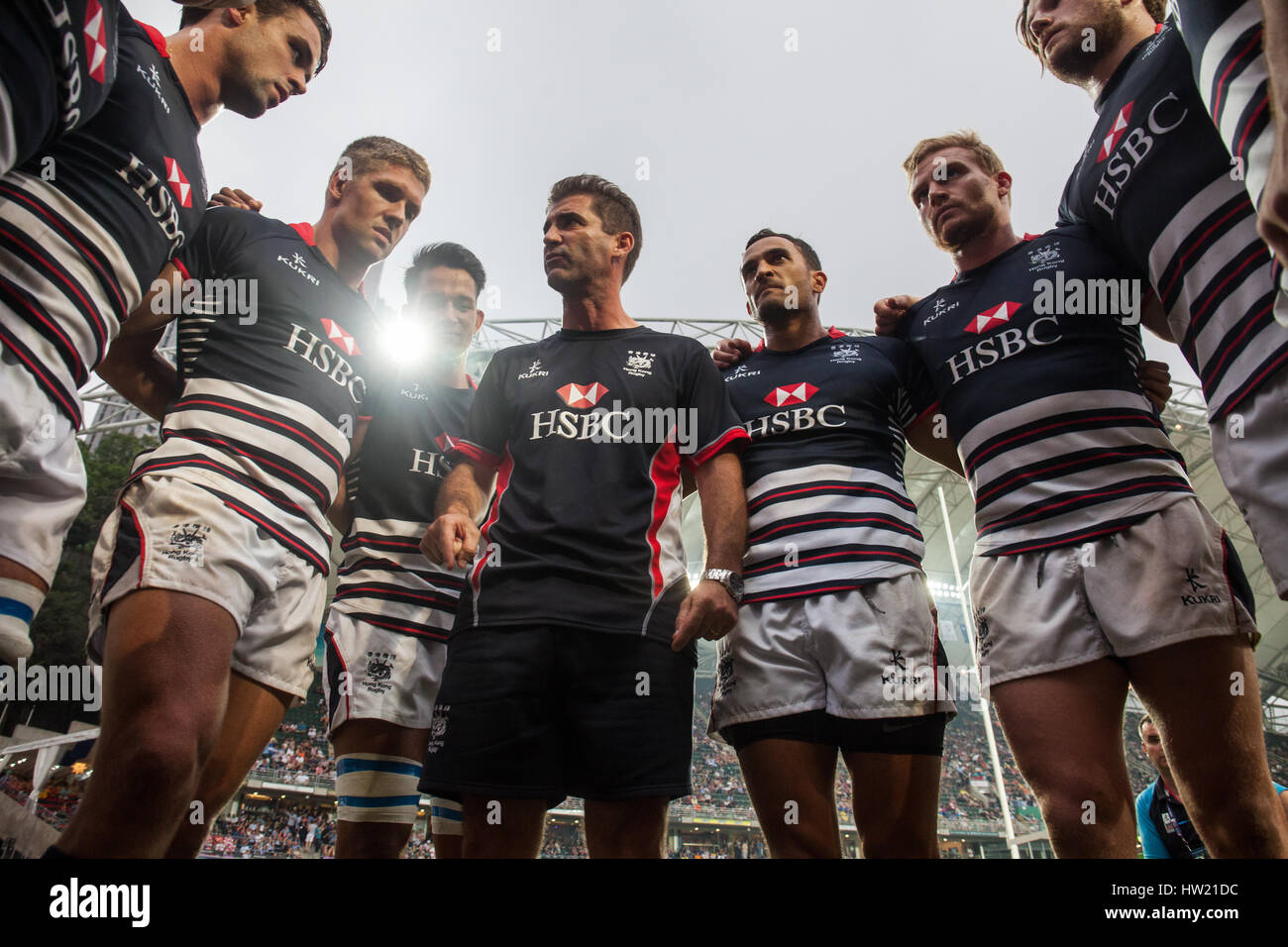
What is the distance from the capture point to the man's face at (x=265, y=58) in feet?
7.59

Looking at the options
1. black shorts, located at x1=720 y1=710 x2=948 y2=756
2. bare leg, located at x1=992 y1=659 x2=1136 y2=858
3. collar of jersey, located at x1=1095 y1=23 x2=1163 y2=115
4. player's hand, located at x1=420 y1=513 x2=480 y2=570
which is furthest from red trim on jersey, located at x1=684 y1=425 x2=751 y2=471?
collar of jersey, located at x1=1095 y1=23 x2=1163 y2=115

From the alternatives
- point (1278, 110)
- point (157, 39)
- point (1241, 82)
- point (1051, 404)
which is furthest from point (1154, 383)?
point (157, 39)

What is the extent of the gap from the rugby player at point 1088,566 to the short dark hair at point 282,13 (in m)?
2.39

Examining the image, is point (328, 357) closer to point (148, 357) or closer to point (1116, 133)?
point (148, 357)

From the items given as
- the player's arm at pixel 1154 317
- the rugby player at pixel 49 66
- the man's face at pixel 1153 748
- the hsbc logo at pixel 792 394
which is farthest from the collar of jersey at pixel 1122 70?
the man's face at pixel 1153 748

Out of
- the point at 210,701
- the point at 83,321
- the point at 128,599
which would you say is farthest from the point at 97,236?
the point at 210,701

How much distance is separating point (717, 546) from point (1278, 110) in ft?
4.70

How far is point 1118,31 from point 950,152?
617 millimetres

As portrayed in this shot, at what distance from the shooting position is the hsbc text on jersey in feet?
7.21

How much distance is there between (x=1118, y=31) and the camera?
222cm

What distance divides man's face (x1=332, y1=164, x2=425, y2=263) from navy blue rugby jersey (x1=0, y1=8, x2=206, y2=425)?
800 millimetres

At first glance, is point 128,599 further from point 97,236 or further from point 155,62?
point 155,62

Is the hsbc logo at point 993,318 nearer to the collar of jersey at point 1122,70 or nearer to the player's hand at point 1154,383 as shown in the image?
the player's hand at point 1154,383

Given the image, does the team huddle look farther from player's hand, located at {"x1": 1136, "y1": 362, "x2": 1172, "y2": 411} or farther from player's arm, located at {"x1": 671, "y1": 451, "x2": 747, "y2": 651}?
player's hand, located at {"x1": 1136, "y1": 362, "x2": 1172, "y2": 411}
